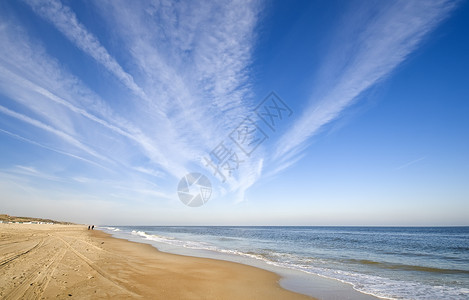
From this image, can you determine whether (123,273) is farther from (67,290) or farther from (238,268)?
(238,268)

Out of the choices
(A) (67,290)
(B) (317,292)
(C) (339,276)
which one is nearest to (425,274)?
(C) (339,276)

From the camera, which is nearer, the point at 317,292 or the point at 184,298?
the point at 184,298

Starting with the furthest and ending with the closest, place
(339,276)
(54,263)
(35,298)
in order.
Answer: (339,276)
(54,263)
(35,298)

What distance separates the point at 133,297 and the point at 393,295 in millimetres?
9211

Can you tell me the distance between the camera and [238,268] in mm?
12562

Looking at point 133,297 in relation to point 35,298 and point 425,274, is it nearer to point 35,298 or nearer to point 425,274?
point 35,298

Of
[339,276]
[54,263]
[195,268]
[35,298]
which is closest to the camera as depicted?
[35,298]

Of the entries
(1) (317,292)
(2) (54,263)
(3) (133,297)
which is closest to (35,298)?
(3) (133,297)

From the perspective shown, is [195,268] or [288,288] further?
[195,268]

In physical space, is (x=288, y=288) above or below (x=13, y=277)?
below

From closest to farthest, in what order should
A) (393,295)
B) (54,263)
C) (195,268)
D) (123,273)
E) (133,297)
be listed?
1. (133,297)
2. (393,295)
3. (123,273)
4. (54,263)
5. (195,268)

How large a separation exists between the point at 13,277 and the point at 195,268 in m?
7.29

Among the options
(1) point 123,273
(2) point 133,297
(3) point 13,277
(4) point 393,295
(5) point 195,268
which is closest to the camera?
(2) point 133,297

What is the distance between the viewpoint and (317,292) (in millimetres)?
8398
